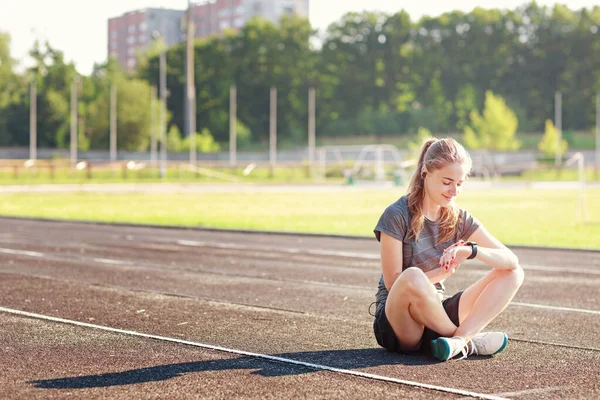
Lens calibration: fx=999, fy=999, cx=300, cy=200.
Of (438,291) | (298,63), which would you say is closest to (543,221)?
(438,291)

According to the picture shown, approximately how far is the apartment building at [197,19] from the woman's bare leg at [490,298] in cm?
12752

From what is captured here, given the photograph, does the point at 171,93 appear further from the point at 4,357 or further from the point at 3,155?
the point at 4,357

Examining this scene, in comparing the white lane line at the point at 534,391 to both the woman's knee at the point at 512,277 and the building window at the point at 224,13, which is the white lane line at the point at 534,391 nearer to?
the woman's knee at the point at 512,277

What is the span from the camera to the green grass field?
69.3 ft

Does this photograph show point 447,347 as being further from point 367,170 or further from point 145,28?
point 145,28

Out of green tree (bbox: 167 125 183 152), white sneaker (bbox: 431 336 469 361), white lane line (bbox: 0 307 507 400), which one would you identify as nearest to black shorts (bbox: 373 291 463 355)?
white sneaker (bbox: 431 336 469 361)

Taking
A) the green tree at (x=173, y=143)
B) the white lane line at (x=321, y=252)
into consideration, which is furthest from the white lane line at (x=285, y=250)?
the green tree at (x=173, y=143)

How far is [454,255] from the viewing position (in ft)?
19.8

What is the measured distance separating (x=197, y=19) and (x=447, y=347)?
157 metres

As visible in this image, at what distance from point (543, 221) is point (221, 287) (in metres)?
15.0

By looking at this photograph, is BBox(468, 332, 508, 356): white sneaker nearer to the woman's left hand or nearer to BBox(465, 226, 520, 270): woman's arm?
BBox(465, 226, 520, 270): woman's arm

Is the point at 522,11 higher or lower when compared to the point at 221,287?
higher

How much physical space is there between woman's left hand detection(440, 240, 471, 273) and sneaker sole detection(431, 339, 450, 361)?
0.59 m

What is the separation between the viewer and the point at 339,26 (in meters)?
119
